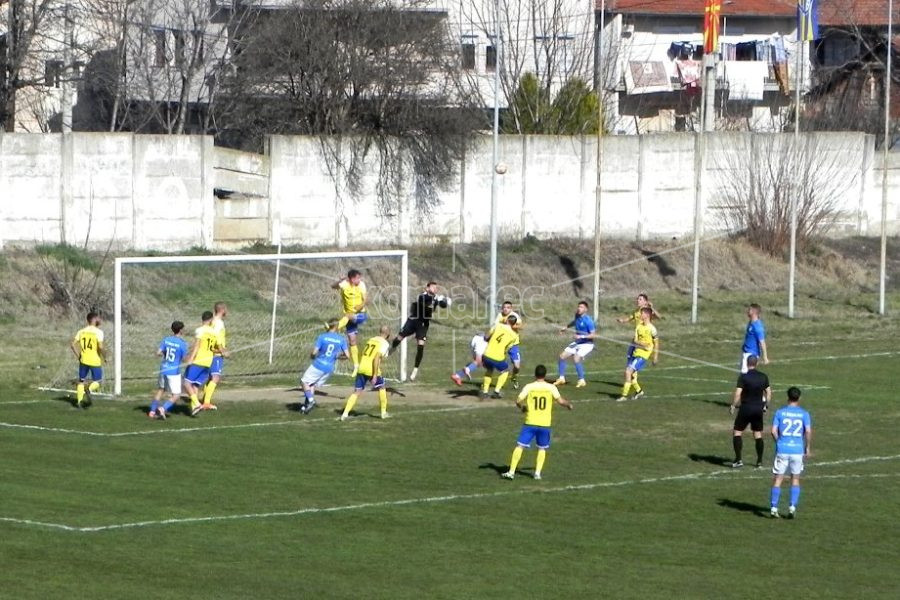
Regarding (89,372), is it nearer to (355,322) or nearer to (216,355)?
(216,355)

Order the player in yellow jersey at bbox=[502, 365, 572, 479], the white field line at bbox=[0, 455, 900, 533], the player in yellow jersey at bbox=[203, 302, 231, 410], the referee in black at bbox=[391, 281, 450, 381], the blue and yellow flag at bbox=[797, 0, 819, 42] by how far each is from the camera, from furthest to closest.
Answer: the blue and yellow flag at bbox=[797, 0, 819, 42]
the referee in black at bbox=[391, 281, 450, 381]
the player in yellow jersey at bbox=[203, 302, 231, 410]
the player in yellow jersey at bbox=[502, 365, 572, 479]
the white field line at bbox=[0, 455, 900, 533]

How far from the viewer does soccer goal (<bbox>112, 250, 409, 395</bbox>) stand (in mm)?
35000

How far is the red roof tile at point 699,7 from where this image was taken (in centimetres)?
7719

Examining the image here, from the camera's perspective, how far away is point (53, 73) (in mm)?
50562

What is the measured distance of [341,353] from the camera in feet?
97.2

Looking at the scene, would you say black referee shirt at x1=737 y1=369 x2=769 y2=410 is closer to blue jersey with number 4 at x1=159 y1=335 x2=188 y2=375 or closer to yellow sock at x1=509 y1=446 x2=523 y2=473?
yellow sock at x1=509 y1=446 x2=523 y2=473

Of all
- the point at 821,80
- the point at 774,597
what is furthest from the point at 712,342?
the point at 821,80

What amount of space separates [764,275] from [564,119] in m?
10.5

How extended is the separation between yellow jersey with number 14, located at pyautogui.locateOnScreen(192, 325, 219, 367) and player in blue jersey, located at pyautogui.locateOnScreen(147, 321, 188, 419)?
0.29m

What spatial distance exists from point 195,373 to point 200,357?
42 centimetres

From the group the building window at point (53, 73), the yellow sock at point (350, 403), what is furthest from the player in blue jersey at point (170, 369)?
the building window at point (53, 73)

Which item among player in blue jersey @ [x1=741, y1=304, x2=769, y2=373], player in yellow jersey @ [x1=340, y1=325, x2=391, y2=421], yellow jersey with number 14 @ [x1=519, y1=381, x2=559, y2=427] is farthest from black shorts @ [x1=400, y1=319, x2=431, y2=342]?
yellow jersey with number 14 @ [x1=519, y1=381, x2=559, y2=427]

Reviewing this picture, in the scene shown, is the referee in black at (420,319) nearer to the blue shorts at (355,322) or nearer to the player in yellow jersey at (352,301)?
the blue shorts at (355,322)

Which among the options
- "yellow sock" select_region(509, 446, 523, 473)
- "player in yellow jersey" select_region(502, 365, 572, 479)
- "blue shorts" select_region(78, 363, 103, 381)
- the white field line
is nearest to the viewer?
the white field line
